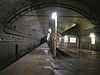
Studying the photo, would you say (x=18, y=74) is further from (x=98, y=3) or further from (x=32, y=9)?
(x=32, y=9)

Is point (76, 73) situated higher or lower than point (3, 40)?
lower

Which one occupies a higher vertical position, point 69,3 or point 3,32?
point 69,3

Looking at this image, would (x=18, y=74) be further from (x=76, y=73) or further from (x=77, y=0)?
(x=77, y=0)

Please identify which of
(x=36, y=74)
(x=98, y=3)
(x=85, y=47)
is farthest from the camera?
(x=85, y=47)

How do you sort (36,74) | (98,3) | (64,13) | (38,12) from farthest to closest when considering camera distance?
1. (64,13)
2. (38,12)
3. (98,3)
4. (36,74)

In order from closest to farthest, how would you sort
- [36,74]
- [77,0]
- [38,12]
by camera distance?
[36,74]
[77,0]
[38,12]

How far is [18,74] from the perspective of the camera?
11797 millimetres

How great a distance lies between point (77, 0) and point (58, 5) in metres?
4.29

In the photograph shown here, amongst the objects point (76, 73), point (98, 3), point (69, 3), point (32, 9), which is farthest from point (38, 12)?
point (76, 73)

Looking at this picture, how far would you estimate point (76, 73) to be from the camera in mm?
12414

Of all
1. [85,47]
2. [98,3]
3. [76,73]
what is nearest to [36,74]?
[76,73]

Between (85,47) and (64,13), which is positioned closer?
(64,13)

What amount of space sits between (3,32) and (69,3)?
8.00 m

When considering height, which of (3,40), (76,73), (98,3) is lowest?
(76,73)
